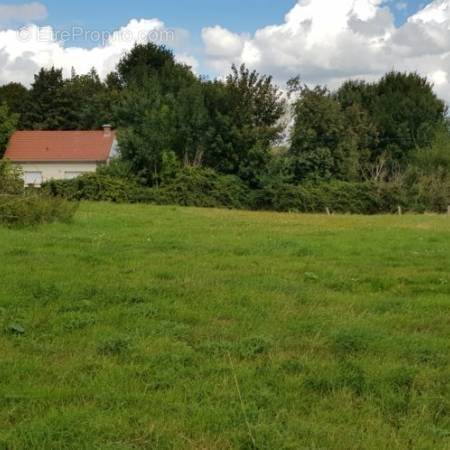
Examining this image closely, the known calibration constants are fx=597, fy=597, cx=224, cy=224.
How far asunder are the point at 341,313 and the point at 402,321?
677 millimetres

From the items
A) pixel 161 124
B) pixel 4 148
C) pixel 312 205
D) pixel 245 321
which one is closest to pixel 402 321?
pixel 245 321

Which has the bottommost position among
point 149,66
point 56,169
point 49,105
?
point 56,169

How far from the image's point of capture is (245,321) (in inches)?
250

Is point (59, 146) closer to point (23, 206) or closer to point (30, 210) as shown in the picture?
point (30, 210)

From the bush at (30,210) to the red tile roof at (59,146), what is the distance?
102ft

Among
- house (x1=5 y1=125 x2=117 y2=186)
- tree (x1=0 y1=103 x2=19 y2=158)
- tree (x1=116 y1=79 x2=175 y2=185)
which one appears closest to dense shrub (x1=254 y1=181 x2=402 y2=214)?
tree (x1=116 y1=79 x2=175 y2=185)

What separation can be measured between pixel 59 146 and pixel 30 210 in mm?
34448

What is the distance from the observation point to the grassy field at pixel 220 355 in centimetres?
379

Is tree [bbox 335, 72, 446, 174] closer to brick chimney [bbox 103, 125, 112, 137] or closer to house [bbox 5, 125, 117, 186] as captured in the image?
brick chimney [bbox 103, 125, 112, 137]

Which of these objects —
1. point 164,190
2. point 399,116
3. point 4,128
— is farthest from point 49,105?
point 399,116

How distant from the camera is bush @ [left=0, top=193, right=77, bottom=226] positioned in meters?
15.5

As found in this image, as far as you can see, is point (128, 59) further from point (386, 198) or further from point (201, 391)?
point (201, 391)

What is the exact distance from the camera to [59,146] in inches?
1922

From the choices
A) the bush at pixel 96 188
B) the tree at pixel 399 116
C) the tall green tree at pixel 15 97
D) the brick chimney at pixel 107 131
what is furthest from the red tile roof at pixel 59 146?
the tree at pixel 399 116
